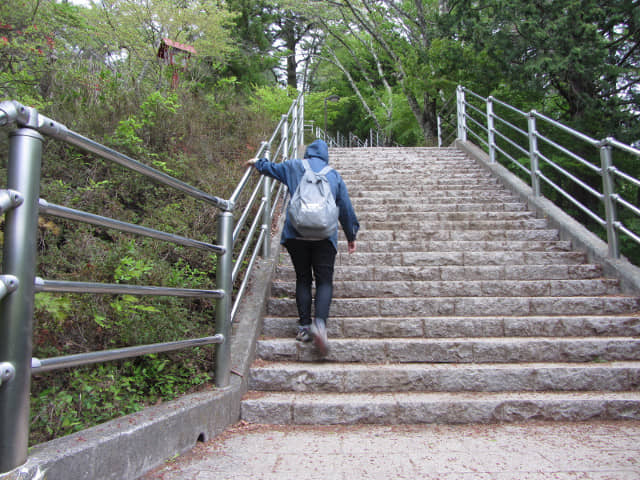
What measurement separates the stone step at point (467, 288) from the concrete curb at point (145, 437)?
108 centimetres

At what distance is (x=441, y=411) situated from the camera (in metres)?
2.67

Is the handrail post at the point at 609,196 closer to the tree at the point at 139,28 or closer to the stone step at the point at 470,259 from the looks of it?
the stone step at the point at 470,259

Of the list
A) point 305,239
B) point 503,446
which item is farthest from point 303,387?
point 503,446

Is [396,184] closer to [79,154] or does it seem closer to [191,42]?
[79,154]

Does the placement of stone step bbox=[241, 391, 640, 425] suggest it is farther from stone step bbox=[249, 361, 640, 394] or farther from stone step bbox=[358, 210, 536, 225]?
stone step bbox=[358, 210, 536, 225]

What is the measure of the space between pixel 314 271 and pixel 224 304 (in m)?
0.78

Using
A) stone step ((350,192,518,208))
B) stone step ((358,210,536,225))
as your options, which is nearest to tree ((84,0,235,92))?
stone step ((350,192,518,208))

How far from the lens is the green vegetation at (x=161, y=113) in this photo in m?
2.50

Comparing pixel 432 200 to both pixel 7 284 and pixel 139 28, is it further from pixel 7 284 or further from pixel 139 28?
pixel 139 28

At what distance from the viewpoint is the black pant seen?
10.5 ft

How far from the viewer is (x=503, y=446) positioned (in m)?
2.30

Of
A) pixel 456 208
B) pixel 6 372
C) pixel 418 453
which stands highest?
pixel 456 208

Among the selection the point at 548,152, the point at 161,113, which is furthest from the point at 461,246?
the point at 548,152

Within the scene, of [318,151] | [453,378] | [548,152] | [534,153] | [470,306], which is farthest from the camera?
[548,152]
